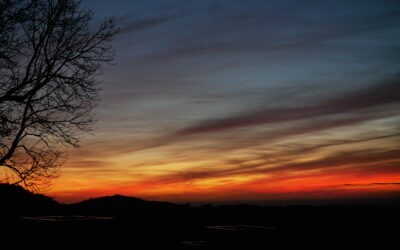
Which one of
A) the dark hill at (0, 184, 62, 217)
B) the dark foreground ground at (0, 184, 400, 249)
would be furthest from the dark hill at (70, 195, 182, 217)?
the dark foreground ground at (0, 184, 400, 249)

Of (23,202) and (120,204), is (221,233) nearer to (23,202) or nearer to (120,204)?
(23,202)

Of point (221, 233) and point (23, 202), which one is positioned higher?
point (23, 202)

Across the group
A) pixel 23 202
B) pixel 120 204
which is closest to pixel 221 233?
pixel 23 202

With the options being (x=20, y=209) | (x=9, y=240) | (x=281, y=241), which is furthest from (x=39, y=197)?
(x=281, y=241)

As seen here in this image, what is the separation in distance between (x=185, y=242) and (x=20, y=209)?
13549 millimetres

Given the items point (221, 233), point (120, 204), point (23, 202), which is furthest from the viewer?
point (120, 204)

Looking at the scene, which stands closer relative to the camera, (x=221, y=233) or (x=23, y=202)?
(x=221, y=233)

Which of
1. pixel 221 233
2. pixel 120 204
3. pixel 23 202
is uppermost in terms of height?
pixel 23 202

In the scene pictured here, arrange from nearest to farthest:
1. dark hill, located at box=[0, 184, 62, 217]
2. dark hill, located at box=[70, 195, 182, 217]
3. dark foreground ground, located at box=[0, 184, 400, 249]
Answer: dark foreground ground, located at box=[0, 184, 400, 249], dark hill, located at box=[0, 184, 62, 217], dark hill, located at box=[70, 195, 182, 217]

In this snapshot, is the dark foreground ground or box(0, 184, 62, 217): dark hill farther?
box(0, 184, 62, 217): dark hill

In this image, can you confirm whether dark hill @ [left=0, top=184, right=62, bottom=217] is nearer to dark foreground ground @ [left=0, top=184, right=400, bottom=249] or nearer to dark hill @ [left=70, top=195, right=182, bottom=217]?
dark hill @ [left=70, top=195, right=182, bottom=217]

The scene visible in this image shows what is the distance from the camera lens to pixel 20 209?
21281mm

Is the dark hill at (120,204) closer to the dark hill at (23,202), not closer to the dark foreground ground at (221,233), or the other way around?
the dark hill at (23,202)

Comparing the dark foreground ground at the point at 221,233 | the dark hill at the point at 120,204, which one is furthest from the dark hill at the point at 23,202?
the dark foreground ground at the point at 221,233
